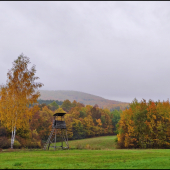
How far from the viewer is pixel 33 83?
29.1m

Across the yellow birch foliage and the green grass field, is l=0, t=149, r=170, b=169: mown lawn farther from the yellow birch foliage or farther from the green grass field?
the yellow birch foliage

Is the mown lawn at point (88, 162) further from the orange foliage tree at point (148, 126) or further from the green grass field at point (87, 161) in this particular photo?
the orange foliage tree at point (148, 126)

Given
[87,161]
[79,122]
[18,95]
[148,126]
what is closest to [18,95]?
[18,95]

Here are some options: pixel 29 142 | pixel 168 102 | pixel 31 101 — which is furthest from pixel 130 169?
pixel 168 102

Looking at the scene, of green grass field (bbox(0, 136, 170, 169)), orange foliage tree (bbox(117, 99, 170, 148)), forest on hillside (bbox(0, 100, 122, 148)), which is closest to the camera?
green grass field (bbox(0, 136, 170, 169))

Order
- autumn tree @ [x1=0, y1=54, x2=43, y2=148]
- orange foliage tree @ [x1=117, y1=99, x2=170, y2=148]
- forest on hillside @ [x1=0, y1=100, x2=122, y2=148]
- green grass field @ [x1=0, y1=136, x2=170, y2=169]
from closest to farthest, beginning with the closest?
green grass field @ [x1=0, y1=136, x2=170, y2=169] < autumn tree @ [x1=0, y1=54, x2=43, y2=148] < orange foliage tree @ [x1=117, y1=99, x2=170, y2=148] < forest on hillside @ [x1=0, y1=100, x2=122, y2=148]

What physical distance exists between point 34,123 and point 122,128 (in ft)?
104

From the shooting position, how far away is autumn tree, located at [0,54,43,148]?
89.1 feet

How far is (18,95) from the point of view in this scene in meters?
27.8

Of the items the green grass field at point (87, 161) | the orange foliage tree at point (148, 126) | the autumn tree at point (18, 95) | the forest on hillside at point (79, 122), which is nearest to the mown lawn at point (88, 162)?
the green grass field at point (87, 161)

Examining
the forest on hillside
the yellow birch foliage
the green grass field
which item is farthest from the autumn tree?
the forest on hillside

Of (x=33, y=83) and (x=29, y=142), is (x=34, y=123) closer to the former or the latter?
(x=29, y=142)

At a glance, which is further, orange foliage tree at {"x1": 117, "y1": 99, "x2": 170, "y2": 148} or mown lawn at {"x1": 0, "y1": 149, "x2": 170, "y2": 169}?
orange foliage tree at {"x1": 117, "y1": 99, "x2": 170, "y2": 148}

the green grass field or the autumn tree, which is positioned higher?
the autumn tree
